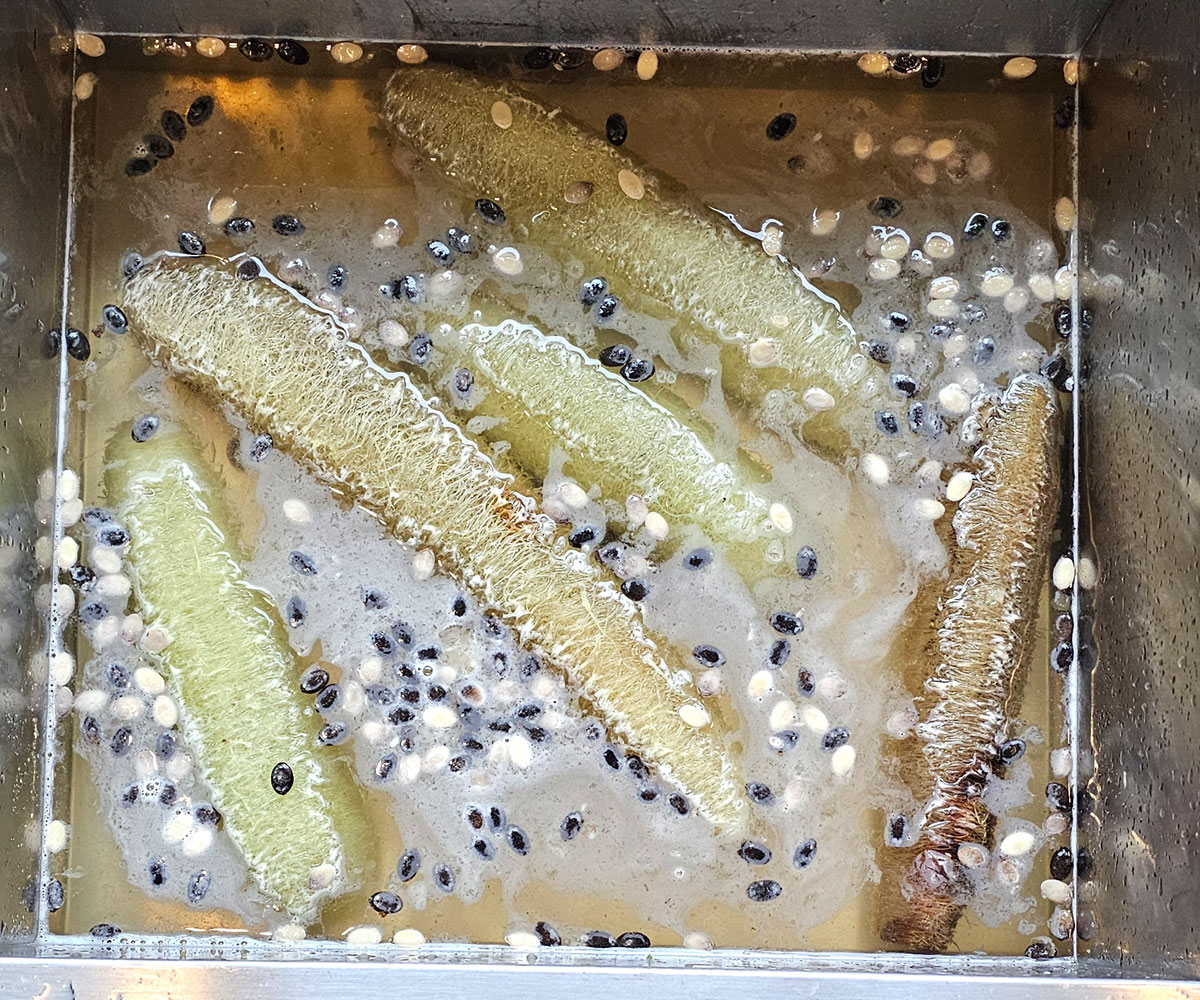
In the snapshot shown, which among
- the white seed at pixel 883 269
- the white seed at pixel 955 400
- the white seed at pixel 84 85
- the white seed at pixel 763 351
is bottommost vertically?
the white seed at pixel 955 400

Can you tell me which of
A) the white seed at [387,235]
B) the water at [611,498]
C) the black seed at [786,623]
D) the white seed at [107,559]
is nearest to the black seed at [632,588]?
the water at [611,498]

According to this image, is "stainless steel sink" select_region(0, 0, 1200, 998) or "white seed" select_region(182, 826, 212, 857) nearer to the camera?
"stainless steel sink" select_region(0, 0, 1200, 998)

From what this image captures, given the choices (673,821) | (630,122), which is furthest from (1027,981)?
(630,122)

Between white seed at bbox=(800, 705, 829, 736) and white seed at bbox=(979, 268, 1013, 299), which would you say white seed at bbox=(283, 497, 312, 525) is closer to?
white seed at bbox=(800, 705, 829, 736)

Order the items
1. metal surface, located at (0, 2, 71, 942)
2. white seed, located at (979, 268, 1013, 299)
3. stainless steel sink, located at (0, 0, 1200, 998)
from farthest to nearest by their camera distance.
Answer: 1. white seed, located at (979, 268, 1013, 299)
2. metal surface, located at (0, 2, 71, 942)
3. stainless steel sink, located at (0, 0, 1200, 998)

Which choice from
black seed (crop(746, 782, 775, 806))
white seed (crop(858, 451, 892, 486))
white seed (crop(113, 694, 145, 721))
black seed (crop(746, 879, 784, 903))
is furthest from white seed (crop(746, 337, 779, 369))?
white seed (crop(113, 694, 145, 721))

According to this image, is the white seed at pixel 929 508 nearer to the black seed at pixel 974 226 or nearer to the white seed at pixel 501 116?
the black seed at pixel 974 226

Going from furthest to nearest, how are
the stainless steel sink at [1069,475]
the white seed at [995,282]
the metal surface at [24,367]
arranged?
the white seed at [995,282] → the metal surface at [24,367] → the stainless steel sink at [1069,475]
